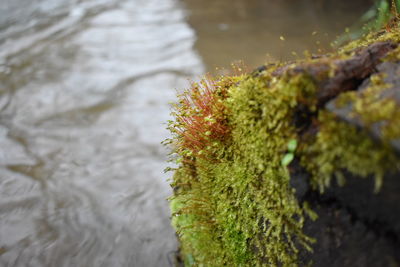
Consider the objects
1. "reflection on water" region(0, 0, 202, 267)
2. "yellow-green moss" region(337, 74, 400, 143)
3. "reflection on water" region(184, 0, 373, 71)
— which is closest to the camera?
"yellow-green moss" region(337, 74, 400, 143)

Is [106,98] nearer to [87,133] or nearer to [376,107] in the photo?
[87,133]

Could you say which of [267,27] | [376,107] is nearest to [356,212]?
[376,107]

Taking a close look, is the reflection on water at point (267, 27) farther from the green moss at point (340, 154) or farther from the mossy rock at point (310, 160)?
the green moss at point (340, 154)

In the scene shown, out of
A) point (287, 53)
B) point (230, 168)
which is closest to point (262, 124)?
point (230, 168)

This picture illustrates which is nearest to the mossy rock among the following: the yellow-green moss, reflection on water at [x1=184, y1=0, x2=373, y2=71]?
the yellow-green moss

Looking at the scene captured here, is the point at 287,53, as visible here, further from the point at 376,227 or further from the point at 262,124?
the point at 376,227

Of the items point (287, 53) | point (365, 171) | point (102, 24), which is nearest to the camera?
point (365, 171)

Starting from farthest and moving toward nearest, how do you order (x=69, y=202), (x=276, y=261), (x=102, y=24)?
(x=102, y=24) < (x=69, y=202) < (x=276, y=261)

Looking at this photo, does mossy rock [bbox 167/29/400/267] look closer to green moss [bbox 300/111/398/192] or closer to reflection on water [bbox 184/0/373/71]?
green moss [bbox 300/111/398/192]
